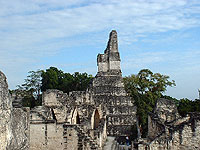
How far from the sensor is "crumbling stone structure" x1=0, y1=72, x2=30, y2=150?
6496 mm

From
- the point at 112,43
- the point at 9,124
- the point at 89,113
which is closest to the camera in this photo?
the point at 9,124

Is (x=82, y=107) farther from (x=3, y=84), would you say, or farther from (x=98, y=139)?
(x=3, y=84)

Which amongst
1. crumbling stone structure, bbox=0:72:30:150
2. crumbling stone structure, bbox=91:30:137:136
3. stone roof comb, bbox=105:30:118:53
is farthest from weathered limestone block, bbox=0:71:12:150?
stone roof comb, bbox=105:30:118:53

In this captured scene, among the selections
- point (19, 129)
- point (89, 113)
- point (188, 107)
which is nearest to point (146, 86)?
point (188, 107)

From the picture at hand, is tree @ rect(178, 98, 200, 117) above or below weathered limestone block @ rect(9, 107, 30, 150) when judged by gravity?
above

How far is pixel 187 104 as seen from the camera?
32.8 m

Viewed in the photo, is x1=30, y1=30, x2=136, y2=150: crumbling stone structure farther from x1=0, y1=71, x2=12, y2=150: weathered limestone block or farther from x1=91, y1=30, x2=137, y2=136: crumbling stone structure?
x1=0, y1=71, x2=12, y2=150: weathered limestone block

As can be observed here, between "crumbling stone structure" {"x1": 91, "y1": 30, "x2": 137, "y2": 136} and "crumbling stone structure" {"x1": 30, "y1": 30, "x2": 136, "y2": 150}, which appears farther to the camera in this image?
"crumbling stone structure" {"x1": 91, "y1": 30, "x2": 137, "y2": 136}

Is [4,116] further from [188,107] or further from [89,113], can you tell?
[188,107]

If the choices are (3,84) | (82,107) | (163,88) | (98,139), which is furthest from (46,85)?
(3,84)

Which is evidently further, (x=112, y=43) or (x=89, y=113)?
(x=112, y=43)

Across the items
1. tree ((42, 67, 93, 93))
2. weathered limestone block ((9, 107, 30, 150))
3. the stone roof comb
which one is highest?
the stone roof comb

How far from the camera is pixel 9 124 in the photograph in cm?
695

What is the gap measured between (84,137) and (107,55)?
1765cm
